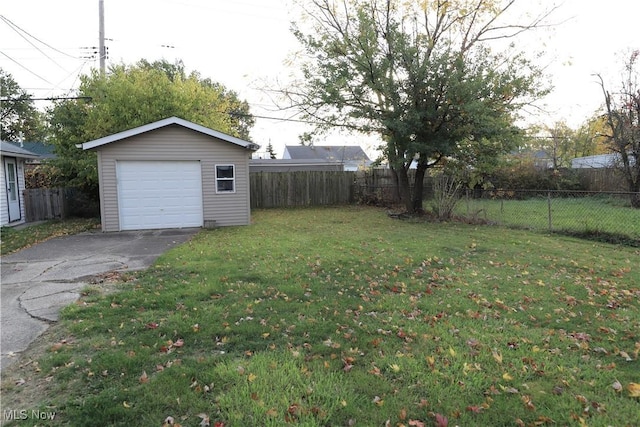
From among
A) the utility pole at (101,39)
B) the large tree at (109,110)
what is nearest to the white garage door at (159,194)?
the large tree at (109,110)

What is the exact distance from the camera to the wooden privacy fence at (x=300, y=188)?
19.4 meters

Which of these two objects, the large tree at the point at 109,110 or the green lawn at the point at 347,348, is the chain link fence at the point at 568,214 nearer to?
the green lawn at the point at 347,348

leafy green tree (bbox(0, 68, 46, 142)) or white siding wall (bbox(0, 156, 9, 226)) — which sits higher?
leafy green tree (bbox(0, 68, 46, 142))

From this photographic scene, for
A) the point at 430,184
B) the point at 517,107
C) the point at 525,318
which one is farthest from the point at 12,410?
the point at 430,184

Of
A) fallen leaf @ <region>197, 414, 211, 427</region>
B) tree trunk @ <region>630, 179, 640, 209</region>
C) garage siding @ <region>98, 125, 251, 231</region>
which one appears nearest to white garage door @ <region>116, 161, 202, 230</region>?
garage siding @ <region>98, 125, 251, 231</region>

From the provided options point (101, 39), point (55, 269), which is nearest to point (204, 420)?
point (55, 269)

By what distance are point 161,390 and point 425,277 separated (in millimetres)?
4307

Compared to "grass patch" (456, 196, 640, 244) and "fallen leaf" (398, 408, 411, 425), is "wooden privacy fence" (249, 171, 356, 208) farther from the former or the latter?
"fallen leaf" (398, 408, 411, 425)

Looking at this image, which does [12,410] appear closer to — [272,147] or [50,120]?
[50,120]

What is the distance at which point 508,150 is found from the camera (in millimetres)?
12625

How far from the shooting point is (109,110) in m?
14.2

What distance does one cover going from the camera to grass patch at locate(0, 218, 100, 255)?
9250mm

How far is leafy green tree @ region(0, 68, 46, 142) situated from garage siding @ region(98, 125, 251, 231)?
98.5 feet

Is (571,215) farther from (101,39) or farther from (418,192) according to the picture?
(101,39)
